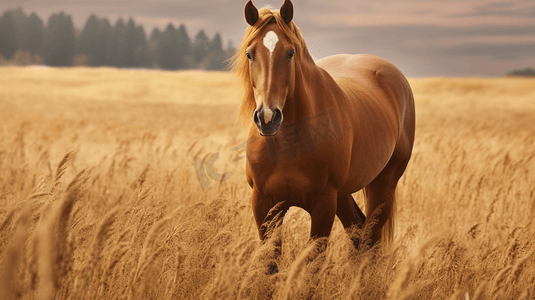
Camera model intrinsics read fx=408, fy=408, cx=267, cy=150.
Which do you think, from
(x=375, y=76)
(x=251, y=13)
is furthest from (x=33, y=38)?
(x=251, y=13)

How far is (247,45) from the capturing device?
2395mm

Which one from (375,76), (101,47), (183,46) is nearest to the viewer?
(375,76)

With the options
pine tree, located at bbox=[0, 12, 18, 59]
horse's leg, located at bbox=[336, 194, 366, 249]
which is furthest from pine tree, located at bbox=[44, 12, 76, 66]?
horse's leg, located at bbox=[336, 194, 366, 249]

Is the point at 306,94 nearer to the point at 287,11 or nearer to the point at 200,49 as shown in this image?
the point at 287,11

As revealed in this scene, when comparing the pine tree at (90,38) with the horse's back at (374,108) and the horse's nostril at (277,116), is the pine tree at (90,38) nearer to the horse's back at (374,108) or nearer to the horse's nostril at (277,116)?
the horse's back at (374,108)

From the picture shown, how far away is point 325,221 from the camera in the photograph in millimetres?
2549

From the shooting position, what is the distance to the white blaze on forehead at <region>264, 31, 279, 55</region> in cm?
220

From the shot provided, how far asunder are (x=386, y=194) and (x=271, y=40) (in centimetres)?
208

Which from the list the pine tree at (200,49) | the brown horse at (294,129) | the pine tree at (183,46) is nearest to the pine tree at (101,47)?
the pine tree at (183,46)

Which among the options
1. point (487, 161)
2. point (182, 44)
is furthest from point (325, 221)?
point (182, 44)

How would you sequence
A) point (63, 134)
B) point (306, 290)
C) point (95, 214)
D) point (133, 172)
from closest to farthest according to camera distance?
point (306, 290) → point (95, 214) → point (133, 172) → point (63, 134)

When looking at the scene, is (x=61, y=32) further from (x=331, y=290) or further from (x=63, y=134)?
(x=331, y=290)

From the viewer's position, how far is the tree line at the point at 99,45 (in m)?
79.2

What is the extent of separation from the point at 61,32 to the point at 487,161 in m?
89.7
